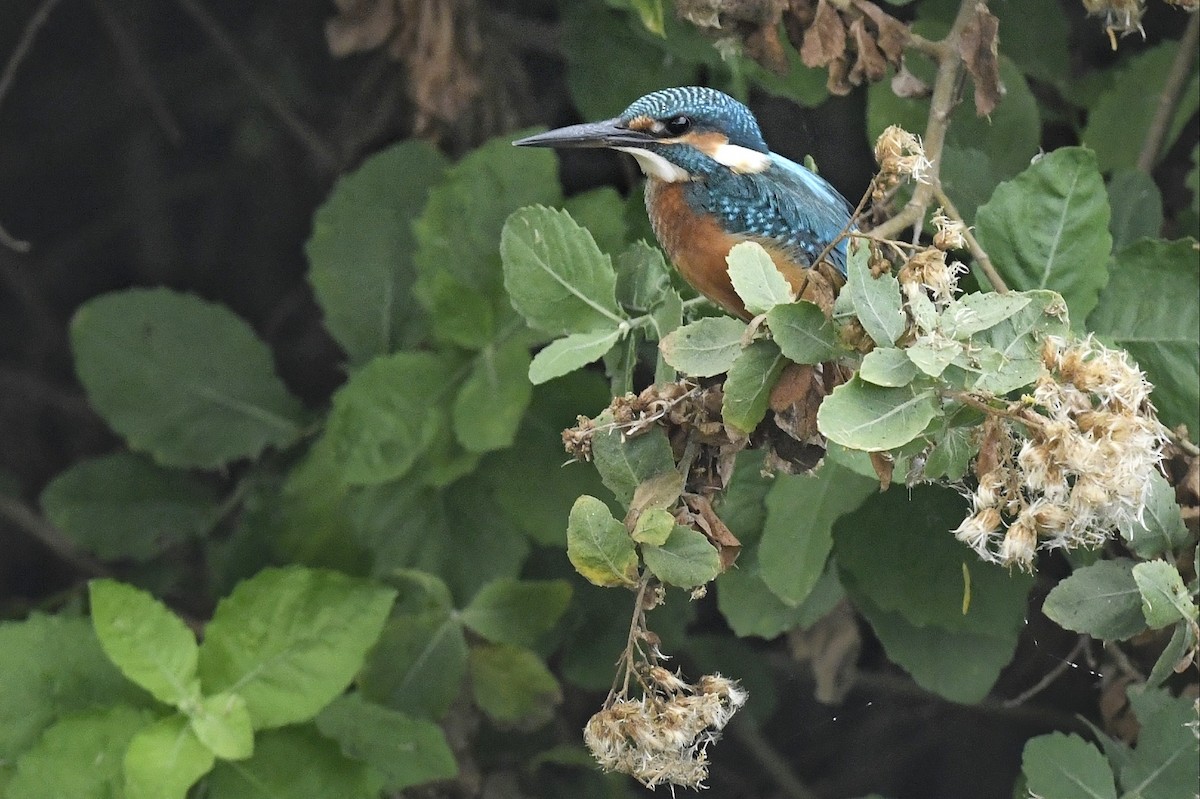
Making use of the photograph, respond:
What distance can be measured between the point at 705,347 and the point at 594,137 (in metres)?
0.28

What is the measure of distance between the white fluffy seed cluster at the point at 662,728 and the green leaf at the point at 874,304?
0.22 meters

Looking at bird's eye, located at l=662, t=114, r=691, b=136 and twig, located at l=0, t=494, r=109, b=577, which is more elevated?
bird's eye, located at l=662, t=114, r=691, b=136

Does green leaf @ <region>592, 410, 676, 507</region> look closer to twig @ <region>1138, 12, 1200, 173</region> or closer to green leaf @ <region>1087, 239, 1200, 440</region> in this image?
green leaf @ <region>1087, 239, 1200, 440</region>

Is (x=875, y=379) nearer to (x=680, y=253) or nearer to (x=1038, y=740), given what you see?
(x=680, y=253)

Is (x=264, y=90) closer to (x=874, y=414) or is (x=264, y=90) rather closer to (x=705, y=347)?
(x=705, y=347)

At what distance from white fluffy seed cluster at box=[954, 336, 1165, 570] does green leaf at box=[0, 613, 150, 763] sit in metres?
0.88

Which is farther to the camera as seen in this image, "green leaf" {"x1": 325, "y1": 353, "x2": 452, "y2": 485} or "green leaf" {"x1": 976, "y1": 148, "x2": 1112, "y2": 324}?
"green leaf" {"x1": 325, "y1": 353, "x2": 452, "y2": 485}

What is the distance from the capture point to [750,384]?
2.61 ft

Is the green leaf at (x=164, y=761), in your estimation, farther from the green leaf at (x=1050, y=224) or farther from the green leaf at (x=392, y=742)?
the green leaf at (x=1050, y=224)

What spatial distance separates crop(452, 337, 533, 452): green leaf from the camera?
53.5 inches

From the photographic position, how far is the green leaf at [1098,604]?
0.89 m

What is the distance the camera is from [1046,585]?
118cm

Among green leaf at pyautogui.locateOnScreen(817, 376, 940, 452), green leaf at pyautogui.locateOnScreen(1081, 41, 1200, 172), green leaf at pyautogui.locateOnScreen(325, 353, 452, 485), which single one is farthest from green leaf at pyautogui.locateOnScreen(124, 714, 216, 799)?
green leaf at pyautogui.locateOnScreen(1081, 41, 1200, 172)

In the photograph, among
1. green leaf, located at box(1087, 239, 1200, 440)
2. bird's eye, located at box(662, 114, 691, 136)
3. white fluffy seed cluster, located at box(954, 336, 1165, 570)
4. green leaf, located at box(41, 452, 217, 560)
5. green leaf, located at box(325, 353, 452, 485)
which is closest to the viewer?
white fluffy seed cluster, located at box(954, 336, 1165, 570)
